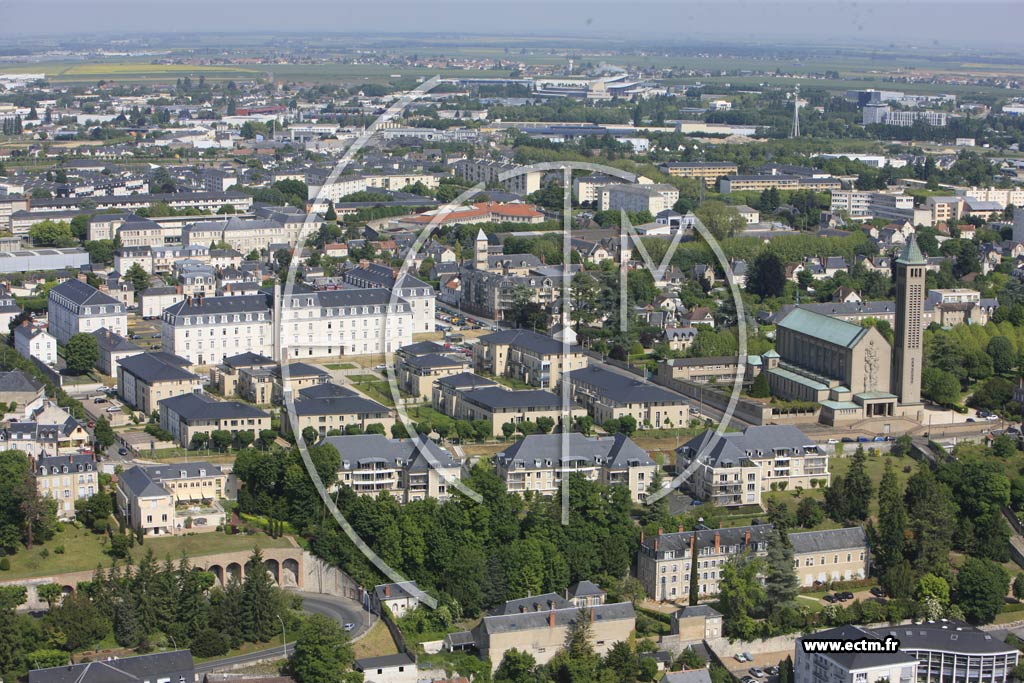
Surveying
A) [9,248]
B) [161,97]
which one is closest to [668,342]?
[9,248]

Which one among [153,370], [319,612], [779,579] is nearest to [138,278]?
[153,370]

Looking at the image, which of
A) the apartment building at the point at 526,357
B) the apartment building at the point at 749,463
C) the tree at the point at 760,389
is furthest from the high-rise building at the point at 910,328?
the apartment building at the point at 526,357

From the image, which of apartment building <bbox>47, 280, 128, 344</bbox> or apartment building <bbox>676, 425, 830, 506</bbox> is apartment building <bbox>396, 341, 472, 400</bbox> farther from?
apartment building <bbox>47, 280, 128, 344</bbox>

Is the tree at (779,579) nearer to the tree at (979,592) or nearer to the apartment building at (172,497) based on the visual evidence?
the tree at (979,592)

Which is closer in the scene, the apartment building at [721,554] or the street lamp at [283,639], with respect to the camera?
the street lamp at [283,639]

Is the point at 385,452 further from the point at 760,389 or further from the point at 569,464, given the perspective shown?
the point at 760,389

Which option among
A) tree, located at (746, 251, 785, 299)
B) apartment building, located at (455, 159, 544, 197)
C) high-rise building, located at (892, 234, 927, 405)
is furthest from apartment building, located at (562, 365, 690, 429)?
apartment building, located at (455, 159, 544, 197)

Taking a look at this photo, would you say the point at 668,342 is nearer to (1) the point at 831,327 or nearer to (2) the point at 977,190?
(1) the point at 831,327
